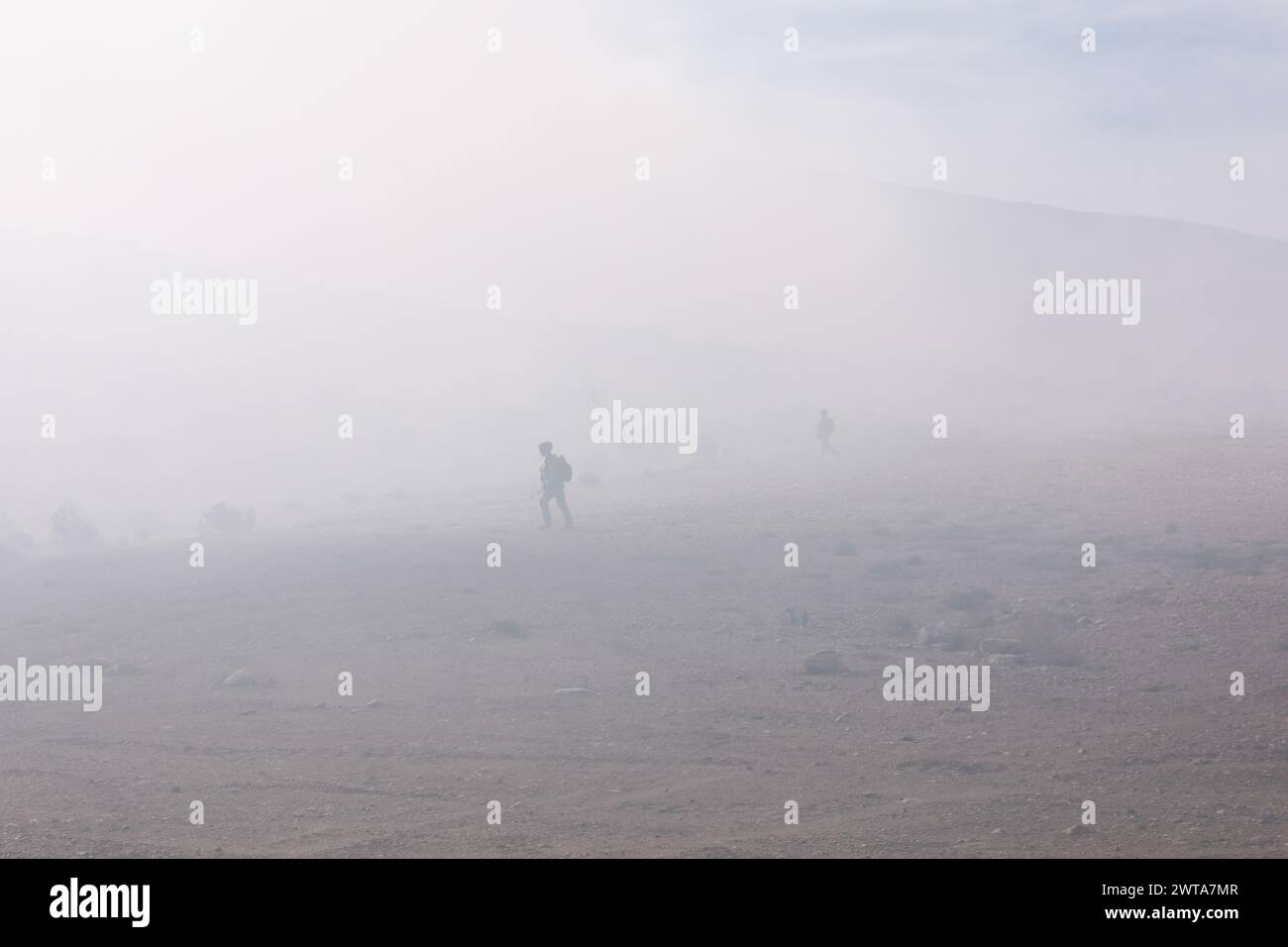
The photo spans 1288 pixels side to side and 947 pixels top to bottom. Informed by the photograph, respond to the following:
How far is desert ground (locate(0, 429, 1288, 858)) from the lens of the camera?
1035 cm

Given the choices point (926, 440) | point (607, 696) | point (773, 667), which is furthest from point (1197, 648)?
point (926, 440)

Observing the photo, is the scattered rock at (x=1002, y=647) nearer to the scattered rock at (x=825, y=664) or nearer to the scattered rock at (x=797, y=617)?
the scattered rock at (x=825, y=664)

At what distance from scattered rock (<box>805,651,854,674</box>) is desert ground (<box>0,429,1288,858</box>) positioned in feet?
0.62

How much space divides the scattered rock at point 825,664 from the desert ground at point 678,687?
0.19 meters

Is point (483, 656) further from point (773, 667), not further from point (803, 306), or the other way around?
point (803, 306)

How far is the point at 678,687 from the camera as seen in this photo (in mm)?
14781

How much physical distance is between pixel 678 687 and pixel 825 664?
182 centimetres

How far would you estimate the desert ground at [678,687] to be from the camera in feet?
34.0

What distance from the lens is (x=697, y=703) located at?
14156mm
